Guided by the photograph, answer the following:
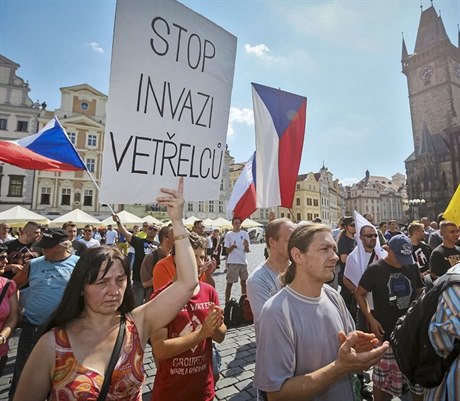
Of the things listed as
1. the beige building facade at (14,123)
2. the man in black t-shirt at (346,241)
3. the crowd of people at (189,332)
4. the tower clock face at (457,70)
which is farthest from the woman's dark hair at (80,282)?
the tower clock face at (457,70)

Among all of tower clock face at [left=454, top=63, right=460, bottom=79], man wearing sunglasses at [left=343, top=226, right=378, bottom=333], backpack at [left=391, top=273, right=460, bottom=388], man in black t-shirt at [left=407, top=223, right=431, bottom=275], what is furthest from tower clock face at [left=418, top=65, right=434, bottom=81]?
backpack at [left=391, top=273, right=460, bottom=388]

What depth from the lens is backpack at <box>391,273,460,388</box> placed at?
177cm

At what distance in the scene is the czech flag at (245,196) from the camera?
583 cm

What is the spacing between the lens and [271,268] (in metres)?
2.89

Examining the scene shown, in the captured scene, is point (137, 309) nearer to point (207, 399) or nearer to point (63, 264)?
point (207, 399)

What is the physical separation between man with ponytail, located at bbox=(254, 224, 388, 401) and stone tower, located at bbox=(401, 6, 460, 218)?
167 feet

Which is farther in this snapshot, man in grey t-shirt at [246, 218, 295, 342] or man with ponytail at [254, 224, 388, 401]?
man in grey t-shirt at [246, 218, 295, 342]

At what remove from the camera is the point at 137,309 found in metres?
1.88

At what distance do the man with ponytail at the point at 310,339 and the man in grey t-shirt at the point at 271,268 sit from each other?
62 cm

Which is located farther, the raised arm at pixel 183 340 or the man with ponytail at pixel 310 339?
the raised arm at pixel 183 340

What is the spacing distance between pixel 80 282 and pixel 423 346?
2136mm

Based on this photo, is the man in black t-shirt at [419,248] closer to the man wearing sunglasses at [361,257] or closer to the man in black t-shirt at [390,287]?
the man wearing sunglasses at [361,257]

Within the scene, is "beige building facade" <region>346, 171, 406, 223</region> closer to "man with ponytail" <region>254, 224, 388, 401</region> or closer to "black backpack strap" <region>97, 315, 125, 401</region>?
"man with ponytail" <region>254, 224, 388, 401</region>

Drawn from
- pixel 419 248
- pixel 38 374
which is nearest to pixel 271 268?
pixel 38 374
